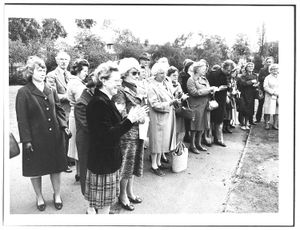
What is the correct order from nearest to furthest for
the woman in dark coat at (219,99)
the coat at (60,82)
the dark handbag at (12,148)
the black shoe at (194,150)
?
the dark handbag at (12,148)
the coat at (60,82)
the black shoe at (194,150)
the woman in dark coat at (219,99)

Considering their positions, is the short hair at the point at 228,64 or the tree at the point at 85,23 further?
the short hair at the point at 228,64

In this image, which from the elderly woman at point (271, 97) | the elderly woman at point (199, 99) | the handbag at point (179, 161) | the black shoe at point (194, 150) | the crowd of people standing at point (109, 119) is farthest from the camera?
the elderly woman at point (271, 97)

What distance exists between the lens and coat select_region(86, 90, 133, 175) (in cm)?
245

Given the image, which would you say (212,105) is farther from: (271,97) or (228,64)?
(271,97)

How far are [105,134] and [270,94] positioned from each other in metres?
3.59

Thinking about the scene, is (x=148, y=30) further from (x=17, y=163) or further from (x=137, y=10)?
(x=17, y=163)

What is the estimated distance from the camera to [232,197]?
3.38 m

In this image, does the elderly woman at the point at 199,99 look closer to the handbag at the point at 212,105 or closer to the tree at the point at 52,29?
the handbag at the point at 212,105

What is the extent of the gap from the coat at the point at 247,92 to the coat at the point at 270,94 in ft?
0.83

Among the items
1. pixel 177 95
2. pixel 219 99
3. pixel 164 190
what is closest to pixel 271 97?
pixel 219 99

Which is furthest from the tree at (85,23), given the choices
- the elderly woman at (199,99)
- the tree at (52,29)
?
the elderly woman at (199,99)

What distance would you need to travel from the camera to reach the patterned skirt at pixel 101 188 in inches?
102

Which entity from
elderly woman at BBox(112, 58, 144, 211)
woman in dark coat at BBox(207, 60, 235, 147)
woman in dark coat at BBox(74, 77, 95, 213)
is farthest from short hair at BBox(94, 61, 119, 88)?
woman in dark coat at BBox(207, 60, 235, 147)

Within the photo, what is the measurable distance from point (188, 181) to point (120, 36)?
1.79 meters
